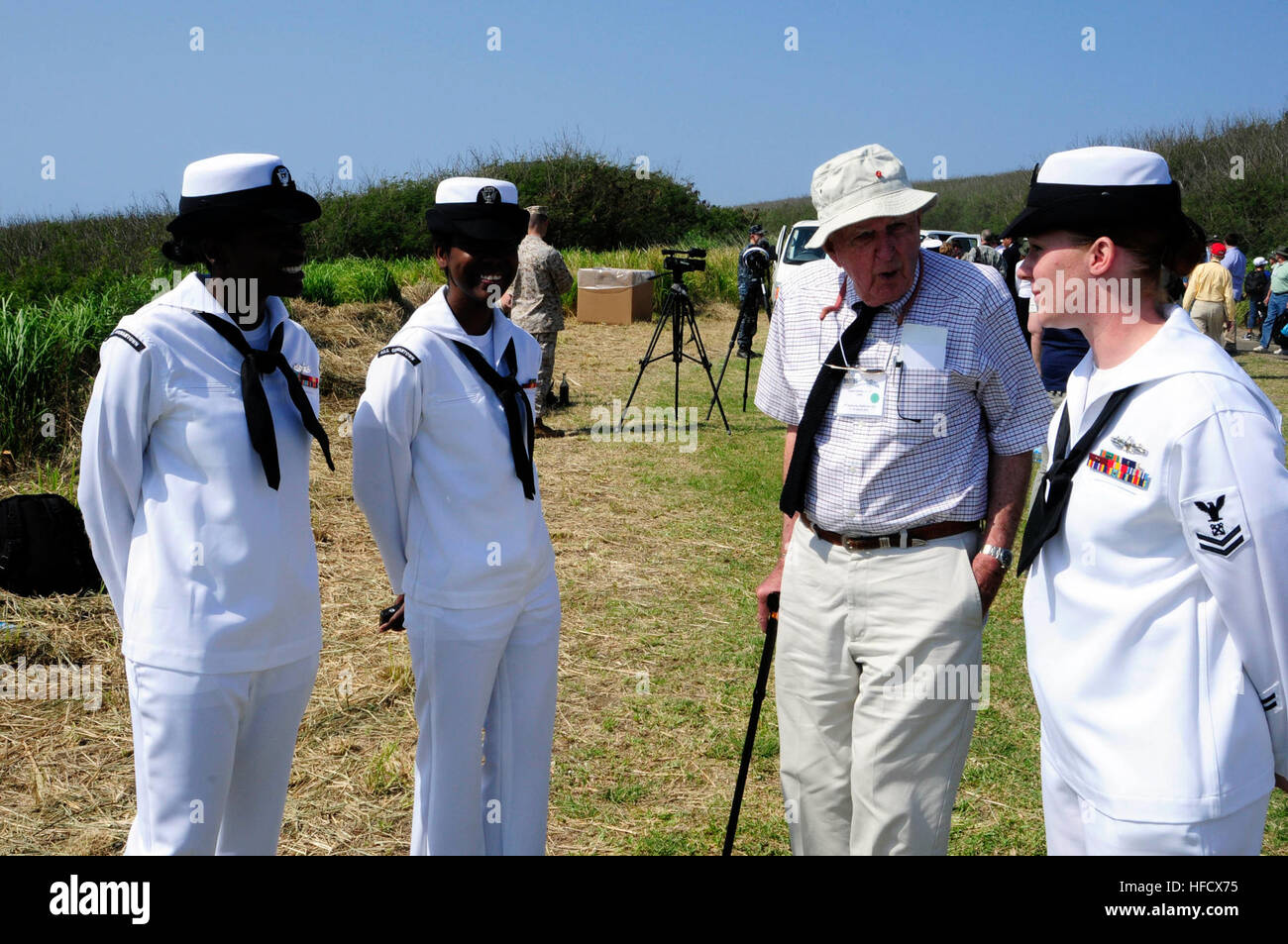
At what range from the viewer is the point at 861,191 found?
2539 mm

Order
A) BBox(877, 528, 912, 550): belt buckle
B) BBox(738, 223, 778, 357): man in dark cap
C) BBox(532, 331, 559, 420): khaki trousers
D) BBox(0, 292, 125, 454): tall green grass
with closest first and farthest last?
1. BBox(877, 528, 912, 550): belt buckle
2. BBox(0, 292, 125, 454): tall green grass
3. BBox(532, 331, 559, 420): khaki trousers
4. BBox(738, 223, 778, 357): man in dark cap

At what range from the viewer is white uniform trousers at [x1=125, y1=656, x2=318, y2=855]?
2215mm

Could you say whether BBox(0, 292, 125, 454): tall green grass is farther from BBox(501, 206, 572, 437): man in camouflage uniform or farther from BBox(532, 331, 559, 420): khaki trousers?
BBox(532, 331, 559, 420): khaki trousers

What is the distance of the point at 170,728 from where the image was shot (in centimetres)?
221

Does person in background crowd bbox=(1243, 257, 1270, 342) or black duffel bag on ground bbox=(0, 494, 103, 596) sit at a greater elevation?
person in background crowd bbox=(1243, 257, 1270, 342)

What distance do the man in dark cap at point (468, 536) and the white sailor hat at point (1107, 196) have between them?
1376 millimetres

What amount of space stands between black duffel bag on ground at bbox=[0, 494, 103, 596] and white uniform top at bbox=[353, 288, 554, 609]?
327cm

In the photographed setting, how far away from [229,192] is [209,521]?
0.76 m

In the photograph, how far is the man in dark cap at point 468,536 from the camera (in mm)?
2641

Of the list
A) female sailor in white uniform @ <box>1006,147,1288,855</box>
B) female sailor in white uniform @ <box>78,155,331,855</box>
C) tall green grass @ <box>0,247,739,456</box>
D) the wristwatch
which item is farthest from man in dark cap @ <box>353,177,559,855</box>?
tall green grass @ <box>0,247,739,456</box>

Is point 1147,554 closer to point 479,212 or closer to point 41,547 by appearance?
point 479,212

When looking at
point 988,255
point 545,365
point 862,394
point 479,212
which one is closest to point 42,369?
point 545,365

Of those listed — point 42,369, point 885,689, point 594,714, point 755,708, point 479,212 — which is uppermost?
point 479,212
